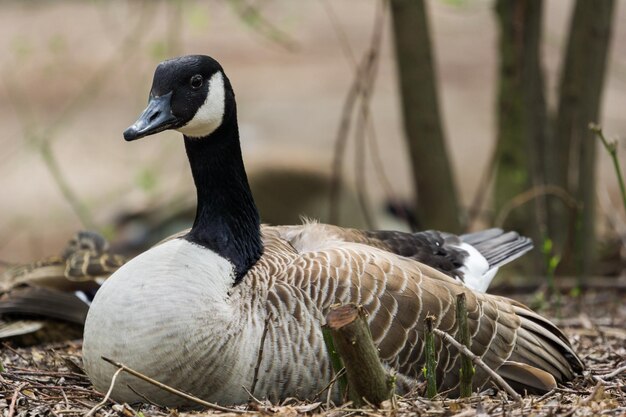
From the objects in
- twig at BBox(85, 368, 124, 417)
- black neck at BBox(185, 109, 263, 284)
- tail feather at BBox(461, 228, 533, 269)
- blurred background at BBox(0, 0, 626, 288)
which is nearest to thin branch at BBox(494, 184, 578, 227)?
blurred background at BBox(0, 0, 626, 288)

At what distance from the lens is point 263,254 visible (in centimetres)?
489

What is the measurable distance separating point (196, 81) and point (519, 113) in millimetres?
3915

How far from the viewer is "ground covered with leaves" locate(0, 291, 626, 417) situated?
382 cm

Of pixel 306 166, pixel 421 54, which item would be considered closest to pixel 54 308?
pixel 421 54

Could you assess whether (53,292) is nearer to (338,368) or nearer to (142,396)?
(142,396)

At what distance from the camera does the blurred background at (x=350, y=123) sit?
25.4 feet

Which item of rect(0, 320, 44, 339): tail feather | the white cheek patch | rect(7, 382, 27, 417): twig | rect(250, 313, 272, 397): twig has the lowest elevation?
rect(0, 320, 44, 339): tail feather

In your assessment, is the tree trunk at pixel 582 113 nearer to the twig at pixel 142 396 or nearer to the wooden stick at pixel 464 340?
the wooden stick at pixel 464 340

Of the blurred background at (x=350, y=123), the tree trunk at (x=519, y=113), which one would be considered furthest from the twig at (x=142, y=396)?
the tree trunk at (x=519, y=113)

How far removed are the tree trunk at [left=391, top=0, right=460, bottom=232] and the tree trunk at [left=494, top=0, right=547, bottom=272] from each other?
495 millimetres

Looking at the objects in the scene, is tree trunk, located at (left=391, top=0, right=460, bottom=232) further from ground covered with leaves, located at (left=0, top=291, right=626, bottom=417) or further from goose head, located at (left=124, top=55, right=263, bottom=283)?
goose head, located at (left=124, top=55, right=263, bottom=283)

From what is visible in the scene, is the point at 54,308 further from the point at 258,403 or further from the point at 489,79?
the point at 489,79

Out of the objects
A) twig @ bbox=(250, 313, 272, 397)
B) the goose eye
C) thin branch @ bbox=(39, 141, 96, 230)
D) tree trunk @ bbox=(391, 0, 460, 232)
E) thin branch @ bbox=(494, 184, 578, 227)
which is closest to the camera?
twig @ bbox=(250, 313, 272, 397)

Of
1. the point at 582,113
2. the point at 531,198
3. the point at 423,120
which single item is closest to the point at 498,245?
the point at 531,198
